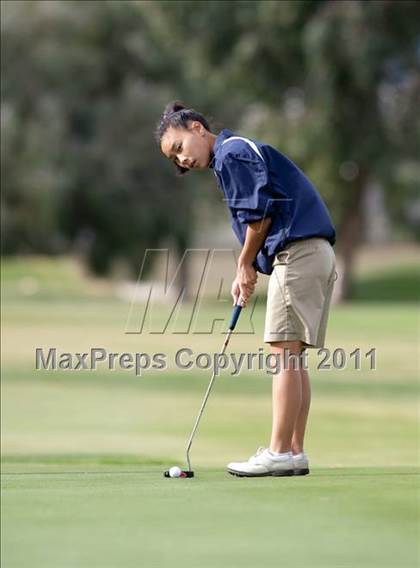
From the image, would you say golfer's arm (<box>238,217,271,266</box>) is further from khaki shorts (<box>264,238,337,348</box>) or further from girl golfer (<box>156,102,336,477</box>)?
khaki shorts (<box>264,238,337,348</box>)

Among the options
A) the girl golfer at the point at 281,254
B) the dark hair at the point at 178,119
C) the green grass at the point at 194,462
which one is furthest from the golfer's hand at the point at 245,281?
the green grass at the point at 194,462

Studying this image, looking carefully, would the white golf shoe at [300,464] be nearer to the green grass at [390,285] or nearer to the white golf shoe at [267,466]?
the white golf shoe at [267,466]

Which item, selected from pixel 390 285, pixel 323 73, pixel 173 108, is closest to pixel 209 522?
pixel 173 108

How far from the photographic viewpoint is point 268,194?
594cm

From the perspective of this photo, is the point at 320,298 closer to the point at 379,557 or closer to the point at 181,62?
the point at 379,557

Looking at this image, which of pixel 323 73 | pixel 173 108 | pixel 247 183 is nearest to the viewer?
pixel 247 183

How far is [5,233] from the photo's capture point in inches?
1950

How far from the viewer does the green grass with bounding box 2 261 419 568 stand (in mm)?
4250

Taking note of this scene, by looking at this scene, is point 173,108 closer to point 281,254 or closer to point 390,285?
point 281,254

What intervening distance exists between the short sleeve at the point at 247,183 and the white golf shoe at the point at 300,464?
42.5 inches

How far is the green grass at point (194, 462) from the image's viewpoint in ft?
13.9

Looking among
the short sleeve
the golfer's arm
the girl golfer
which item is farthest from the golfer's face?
the golfer's arm

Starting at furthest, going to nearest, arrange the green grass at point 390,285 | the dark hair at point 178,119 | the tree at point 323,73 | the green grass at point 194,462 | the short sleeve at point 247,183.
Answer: the green grass at point 390,285
the tree at point 323,73
the dark hair at point 178,119
the short sleeve at point 247,183
the green grass at point 194,462

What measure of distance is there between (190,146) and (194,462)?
3.67 metres
